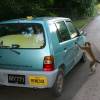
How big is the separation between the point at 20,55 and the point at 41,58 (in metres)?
0.46

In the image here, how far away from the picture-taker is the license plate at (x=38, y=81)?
654 cm

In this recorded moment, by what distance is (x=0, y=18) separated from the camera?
16.0 metres

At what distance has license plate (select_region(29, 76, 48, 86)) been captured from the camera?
21.5 ft

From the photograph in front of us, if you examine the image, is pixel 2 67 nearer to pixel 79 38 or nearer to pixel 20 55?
pixel 20 55

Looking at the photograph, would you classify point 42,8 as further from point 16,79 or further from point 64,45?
point 16,79

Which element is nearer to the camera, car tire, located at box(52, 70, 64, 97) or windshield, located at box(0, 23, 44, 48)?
windshield, located at box(0, 23, 44, 48)

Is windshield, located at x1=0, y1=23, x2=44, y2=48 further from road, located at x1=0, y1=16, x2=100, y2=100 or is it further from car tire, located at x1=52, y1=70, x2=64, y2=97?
road, located at x1=0, y1=16, x2=100, y2=100

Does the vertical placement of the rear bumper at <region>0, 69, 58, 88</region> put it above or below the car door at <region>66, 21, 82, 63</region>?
below

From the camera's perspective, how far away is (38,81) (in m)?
6.57

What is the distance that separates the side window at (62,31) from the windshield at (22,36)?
67cm

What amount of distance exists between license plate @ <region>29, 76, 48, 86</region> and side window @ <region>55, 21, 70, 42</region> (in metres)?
1.21

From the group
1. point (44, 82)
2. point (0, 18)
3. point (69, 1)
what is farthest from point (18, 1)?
point (69, 1)

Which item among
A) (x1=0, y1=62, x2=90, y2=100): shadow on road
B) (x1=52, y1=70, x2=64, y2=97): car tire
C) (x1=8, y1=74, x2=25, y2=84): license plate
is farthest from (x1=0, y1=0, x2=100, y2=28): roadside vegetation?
(x1=8, y1=74, x2=25, y2=84): license plate

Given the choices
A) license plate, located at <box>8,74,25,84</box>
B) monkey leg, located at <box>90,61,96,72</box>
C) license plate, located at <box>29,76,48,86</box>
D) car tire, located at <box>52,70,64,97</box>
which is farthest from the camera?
monkey leg, located at <box>90,61,96,72</box>
